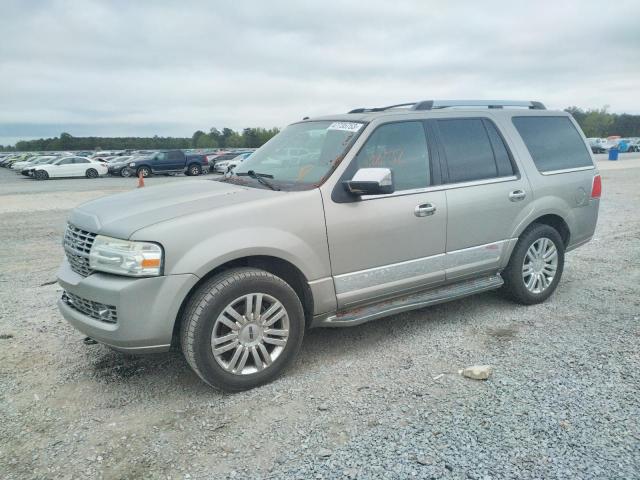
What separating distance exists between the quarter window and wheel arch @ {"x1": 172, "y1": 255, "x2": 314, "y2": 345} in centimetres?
95

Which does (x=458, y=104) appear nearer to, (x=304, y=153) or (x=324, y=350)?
(x=304, y=153)

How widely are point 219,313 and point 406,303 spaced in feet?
5.17

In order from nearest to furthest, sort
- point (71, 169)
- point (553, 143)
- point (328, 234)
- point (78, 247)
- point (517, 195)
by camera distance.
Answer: point (78, 247) < point (328, 234) < point (517, 195) < point (553, 143) < point (71, 169)

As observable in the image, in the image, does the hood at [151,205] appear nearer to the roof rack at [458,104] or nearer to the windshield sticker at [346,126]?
the windshield sticker at [346,126]

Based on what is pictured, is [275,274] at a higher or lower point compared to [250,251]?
lower

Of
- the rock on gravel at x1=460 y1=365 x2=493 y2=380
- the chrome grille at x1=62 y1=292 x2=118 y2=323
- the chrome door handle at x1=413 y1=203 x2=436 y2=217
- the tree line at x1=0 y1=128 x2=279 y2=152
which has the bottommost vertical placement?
the rock on gravel at x1=460 y1=365 x2=493 y2=380

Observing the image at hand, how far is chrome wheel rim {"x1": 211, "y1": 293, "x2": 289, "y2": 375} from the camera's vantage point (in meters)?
3.24

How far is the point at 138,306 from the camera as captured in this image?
3027 millimetres

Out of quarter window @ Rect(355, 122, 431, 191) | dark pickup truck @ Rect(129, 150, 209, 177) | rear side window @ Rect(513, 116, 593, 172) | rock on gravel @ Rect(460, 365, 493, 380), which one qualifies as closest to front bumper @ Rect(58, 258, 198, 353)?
quarter window @ Rect(355, 122, 431, 191)

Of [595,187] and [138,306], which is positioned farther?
[595,187]

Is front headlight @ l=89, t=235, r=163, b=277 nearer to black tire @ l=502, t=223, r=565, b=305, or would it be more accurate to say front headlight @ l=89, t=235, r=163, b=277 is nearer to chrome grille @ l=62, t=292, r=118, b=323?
chrome grille @ l=62, t=292, r=118, b=323

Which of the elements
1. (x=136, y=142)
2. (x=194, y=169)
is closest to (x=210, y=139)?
(x=136, y=142)

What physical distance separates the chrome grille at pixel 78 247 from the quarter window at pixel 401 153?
196cm

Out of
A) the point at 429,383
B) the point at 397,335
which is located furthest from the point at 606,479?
the point at 397,335
